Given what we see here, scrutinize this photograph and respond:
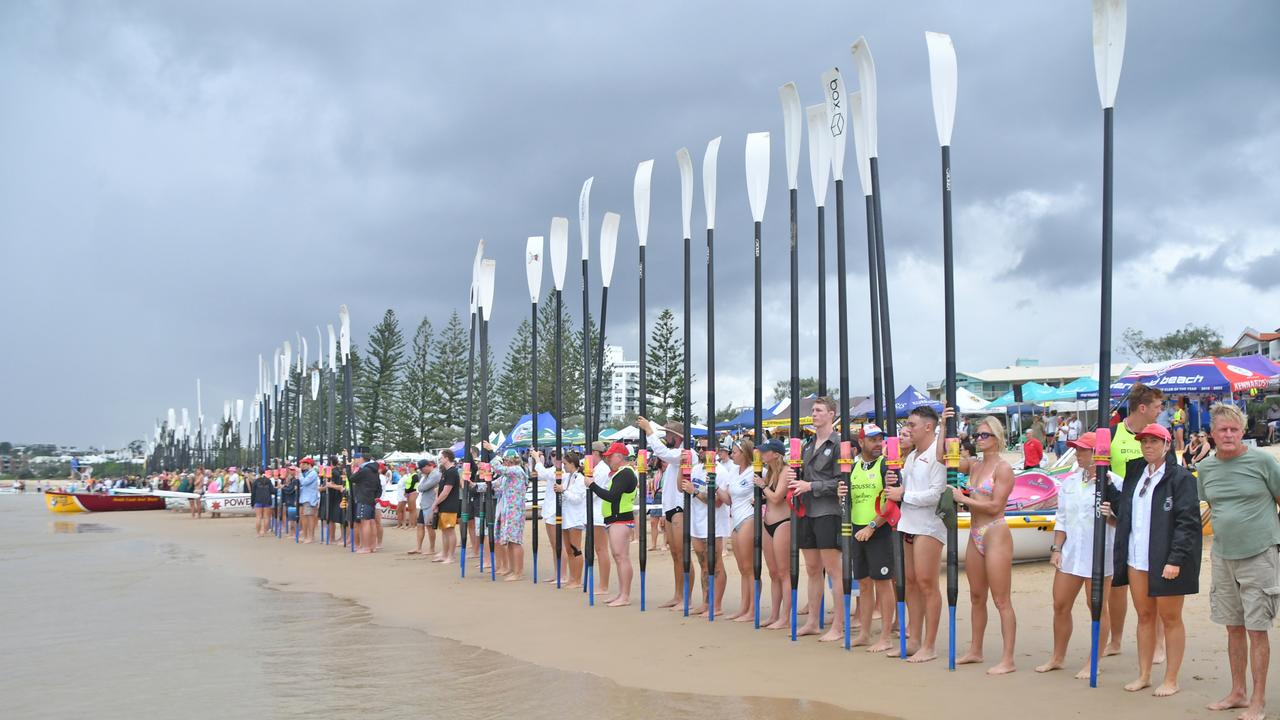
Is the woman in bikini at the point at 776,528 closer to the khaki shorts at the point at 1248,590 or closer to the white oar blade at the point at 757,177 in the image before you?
the white oar blade at the point at 757,177

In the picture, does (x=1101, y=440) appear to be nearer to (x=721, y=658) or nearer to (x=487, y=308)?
(x=721, y=658)

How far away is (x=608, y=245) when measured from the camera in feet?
36.7

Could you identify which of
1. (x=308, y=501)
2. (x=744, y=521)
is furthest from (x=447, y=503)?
(x=744, y=521)

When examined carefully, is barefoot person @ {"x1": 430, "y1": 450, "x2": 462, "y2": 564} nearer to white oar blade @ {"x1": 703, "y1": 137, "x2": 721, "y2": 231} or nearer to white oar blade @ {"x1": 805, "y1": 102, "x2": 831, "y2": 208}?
white oar blade @ {"x1": 703, "y1": 137, "x2": 721, "y2": 231}

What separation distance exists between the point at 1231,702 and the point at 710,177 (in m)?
6.43

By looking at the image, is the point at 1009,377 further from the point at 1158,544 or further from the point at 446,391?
the point at 1158,544

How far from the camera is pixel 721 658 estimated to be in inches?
281

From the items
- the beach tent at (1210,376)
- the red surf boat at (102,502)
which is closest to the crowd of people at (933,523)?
the beach tent at (1210,376)

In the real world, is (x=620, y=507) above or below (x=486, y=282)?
below

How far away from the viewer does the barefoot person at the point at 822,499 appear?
24.6ft

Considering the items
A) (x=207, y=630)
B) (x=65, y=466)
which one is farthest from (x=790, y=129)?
(x=65, y=466)

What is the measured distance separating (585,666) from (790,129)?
16.8 feet

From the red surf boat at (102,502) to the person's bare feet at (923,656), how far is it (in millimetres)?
33319

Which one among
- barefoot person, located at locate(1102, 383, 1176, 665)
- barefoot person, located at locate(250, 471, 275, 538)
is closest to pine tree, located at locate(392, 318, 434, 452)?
barefoot person, located at locate(250, 471, 275, 538)
